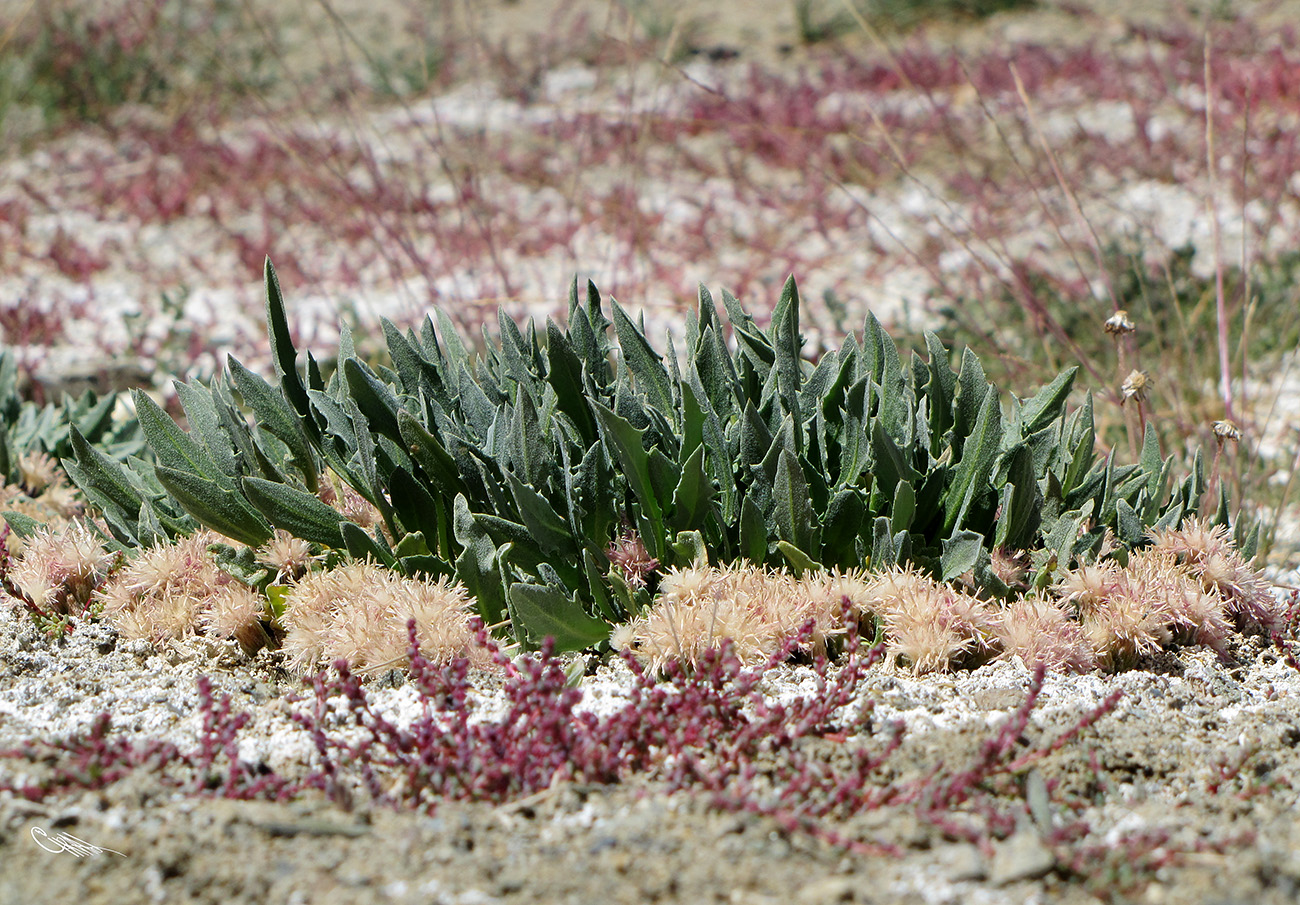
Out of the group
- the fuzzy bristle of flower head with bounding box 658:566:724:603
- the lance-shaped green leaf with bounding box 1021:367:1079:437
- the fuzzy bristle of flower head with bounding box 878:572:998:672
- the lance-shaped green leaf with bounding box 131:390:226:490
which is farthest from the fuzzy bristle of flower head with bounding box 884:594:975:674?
the lance-shaped green leaf with bounding box 131:390:226:490

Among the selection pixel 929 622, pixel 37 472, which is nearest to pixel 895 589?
pixel 929 622

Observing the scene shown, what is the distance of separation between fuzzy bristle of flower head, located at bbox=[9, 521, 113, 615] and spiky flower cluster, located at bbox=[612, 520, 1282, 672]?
1212 millimetres

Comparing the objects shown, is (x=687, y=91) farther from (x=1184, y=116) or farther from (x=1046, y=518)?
(x=1046, y=518)

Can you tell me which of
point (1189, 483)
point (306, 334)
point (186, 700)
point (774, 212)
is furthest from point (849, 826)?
point (774, 212)

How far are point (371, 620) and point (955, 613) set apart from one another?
3.64ft

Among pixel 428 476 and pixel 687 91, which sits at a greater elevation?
pixel 687 91

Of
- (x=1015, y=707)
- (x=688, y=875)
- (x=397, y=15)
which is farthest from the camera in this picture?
(x=397, y=15)

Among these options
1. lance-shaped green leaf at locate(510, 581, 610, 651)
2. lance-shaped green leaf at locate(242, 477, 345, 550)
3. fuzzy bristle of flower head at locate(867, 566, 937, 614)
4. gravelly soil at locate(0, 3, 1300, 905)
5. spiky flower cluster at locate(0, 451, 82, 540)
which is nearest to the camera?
gravelly soil at locate(0, 3, 1300, 905)

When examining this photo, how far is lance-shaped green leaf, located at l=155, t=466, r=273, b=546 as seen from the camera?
2.36 meters

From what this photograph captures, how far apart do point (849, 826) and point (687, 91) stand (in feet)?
23.3

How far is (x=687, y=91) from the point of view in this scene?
319 inches

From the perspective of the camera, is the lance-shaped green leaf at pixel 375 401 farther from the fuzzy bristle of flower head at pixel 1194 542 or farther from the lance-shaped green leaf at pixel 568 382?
the fuzzy bristle of flower head at pixel 1194 542

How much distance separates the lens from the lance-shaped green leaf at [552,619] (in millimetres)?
2125

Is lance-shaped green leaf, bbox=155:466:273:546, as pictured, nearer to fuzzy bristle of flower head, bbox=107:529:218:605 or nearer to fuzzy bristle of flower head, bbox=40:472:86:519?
fuzzy bristle of flower head, bbox=107:529:218:605
